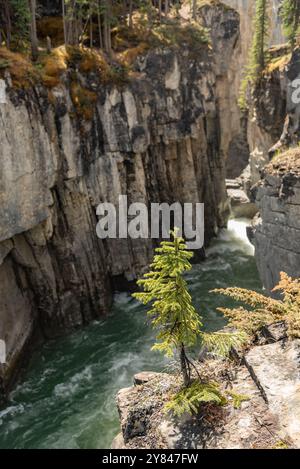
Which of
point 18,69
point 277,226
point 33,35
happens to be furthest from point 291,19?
point 18,69

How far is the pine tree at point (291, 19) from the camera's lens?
3434cm

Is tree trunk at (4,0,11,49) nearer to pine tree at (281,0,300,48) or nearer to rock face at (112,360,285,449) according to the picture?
pine tree at (281,0,300,48)

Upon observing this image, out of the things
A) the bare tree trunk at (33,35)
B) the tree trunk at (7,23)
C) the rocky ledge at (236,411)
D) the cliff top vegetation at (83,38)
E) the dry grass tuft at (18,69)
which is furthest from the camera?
the tree trunk at (7,23)

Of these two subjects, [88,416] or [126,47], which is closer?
[88,416]

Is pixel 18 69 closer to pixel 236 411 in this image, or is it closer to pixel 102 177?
pixel 102 177

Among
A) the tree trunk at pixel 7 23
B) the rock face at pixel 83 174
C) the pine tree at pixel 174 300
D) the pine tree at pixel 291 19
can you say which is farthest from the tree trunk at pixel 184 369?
the pine tree at pixel 291 19

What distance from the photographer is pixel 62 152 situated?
2492 cm

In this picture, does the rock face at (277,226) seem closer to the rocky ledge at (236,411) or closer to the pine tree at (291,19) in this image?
the rocky ledge at (236,411)

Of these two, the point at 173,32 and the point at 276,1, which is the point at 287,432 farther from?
the point at 276,1

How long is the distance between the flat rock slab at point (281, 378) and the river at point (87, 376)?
9.38m

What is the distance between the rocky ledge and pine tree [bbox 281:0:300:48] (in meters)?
32.7

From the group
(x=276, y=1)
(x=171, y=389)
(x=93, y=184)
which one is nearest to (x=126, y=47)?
(x=93, y=184)

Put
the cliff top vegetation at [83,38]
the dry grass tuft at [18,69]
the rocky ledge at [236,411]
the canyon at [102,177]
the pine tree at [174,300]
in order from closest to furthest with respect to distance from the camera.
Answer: the rocky ledge at [236,411], the pine tree at [174,300], the canyon at [102,177], the dry grass tuft at [18,69], the cliff top vegetation at [83,38]

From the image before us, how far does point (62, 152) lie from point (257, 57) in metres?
22.9
